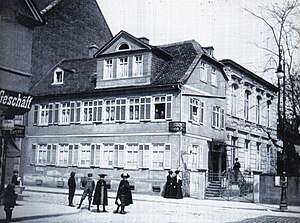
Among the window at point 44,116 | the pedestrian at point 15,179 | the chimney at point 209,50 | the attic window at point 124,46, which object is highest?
the attic window at point 124,46

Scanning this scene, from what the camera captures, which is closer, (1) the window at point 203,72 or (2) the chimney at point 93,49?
(1) the window at point 203,72

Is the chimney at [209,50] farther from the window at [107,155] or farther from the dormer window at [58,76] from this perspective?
the dormer window at [58,76]

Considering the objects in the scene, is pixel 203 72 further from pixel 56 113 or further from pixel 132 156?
pixel 56 113

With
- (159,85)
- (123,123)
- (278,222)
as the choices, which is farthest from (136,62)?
(278,222)

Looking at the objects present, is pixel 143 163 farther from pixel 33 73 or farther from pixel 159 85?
pixel 33 73

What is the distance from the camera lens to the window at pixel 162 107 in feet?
17.0

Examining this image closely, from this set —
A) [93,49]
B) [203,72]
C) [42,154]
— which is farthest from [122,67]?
[42,154]

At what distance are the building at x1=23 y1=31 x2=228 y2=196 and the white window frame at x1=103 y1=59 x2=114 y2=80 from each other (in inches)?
0.4

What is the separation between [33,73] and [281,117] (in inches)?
107

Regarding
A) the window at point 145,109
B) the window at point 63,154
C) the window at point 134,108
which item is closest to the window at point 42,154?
the window at point 63,154

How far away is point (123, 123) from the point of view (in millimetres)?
5043

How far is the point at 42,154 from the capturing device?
5027 millimetres

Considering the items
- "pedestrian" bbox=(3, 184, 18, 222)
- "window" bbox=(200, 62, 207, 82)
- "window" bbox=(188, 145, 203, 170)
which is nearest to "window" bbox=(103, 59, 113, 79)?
"window" bbox=(200, 62, 207, 82)

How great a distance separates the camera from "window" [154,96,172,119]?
5.18 meters
